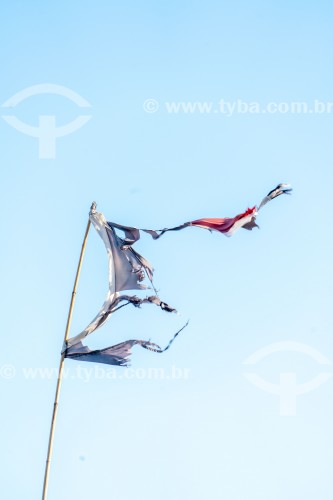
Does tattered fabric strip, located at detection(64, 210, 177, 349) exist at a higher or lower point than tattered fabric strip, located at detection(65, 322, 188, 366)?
higher

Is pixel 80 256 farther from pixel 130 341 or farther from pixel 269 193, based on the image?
pixel 269 193

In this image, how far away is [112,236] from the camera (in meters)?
29.1

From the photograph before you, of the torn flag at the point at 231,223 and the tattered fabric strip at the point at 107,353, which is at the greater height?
the torn flag at the point at 231,223

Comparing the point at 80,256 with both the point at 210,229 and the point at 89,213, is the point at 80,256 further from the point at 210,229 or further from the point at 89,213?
the point at 210,229

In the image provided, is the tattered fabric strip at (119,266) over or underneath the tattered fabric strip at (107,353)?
over

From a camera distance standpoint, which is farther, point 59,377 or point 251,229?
point 251,229

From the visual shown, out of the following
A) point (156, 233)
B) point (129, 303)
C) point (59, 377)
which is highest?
point (156, 233)

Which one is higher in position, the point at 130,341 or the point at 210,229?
the point at 210,229

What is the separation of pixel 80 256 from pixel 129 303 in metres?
1.52

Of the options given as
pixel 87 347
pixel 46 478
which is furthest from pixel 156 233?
pixel 46 478

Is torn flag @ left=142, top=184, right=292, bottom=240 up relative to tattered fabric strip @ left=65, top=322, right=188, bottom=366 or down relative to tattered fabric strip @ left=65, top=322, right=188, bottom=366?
up

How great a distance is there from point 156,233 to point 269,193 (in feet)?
8.90

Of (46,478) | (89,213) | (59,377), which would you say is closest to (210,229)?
(89,213)

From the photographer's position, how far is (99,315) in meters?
27.8
